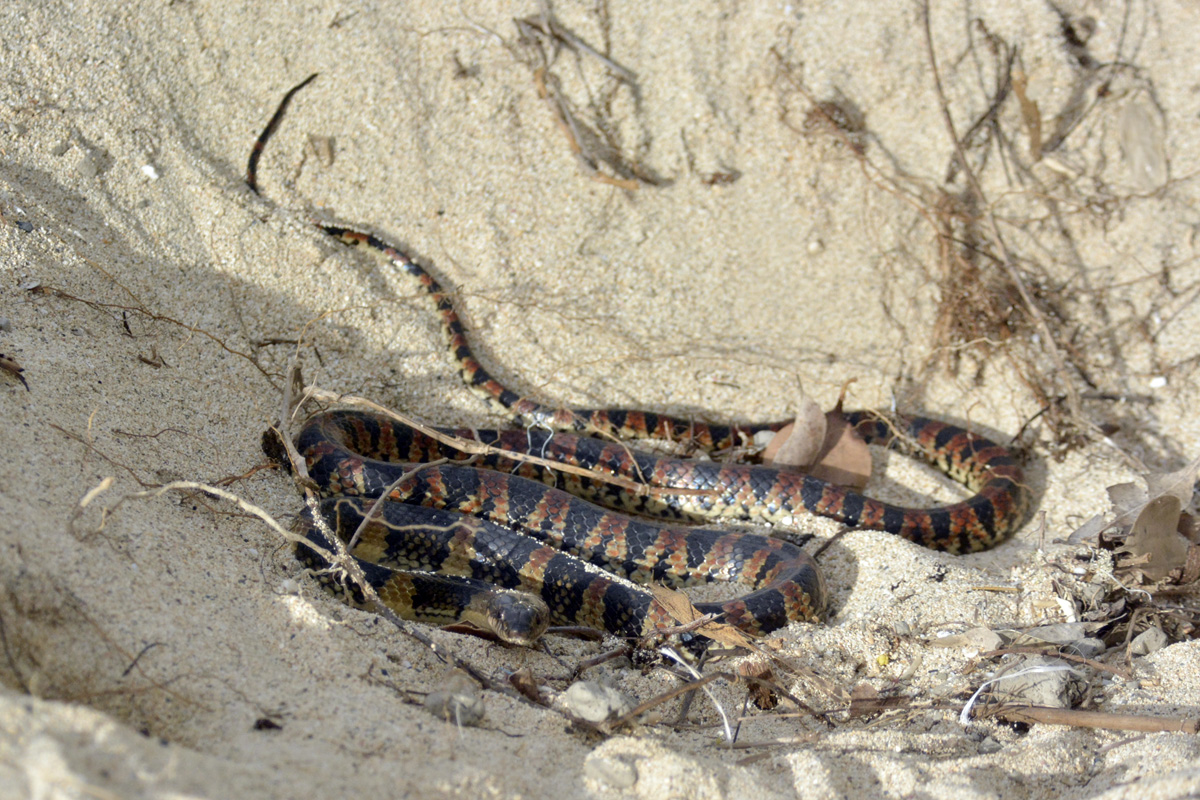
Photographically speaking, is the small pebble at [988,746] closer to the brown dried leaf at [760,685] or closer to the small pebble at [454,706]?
the brown dried leaf at [760,685]

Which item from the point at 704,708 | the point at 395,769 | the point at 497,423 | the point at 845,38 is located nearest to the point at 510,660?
the point at 704,708

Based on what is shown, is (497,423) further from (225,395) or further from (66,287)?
(66,287)

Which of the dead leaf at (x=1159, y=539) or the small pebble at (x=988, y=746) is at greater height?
the dead leaf at (x=1159, y=539)

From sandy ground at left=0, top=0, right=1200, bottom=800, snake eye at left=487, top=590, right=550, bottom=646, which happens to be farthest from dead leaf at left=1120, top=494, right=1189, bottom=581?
snake eye at left=487, top=590, right=550, bottom=646

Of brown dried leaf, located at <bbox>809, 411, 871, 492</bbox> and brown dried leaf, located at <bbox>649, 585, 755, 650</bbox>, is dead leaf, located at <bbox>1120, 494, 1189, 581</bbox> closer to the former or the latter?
brown dried leaf, located at <bbox>809, 411, 871, 492</bbox>

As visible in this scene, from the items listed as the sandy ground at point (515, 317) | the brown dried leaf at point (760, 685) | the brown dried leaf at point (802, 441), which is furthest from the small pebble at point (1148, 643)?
the brown dried leaf at point (802, 441)

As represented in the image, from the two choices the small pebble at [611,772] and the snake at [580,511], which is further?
the snake at [580,511]

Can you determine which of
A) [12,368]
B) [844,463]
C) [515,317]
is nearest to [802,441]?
[844,463]
